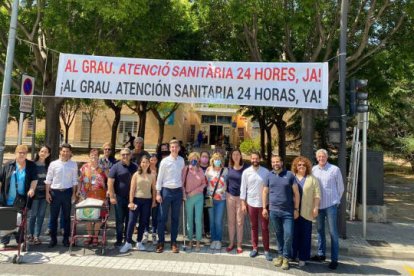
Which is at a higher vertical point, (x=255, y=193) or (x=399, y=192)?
(x=255, y=193)

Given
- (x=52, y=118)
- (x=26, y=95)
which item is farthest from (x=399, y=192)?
(x=26, y=95)

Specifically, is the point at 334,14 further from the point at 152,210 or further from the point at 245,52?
the point at 152,210

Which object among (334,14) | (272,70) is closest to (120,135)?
(334,14)

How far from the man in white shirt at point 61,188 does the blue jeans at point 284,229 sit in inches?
137

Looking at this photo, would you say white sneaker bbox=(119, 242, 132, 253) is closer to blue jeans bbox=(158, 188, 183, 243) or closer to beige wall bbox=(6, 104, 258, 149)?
blue jeans bbox=(158, 188, 183, 243)

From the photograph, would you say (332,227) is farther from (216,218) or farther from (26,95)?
(26,95)

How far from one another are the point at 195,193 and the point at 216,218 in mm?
642

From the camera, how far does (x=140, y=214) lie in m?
6.70

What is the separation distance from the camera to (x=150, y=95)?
826 cm

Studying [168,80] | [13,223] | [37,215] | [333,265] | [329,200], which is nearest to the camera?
[13,223]

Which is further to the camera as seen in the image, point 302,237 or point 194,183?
point 194,183

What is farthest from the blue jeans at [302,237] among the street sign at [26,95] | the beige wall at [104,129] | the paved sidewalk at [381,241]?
the beige wall at [104,129]

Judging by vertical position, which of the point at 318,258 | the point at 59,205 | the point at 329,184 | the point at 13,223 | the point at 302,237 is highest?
the point at 329,184

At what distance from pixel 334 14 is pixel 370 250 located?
7834 millimetres
